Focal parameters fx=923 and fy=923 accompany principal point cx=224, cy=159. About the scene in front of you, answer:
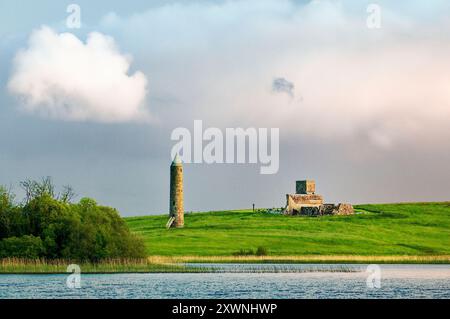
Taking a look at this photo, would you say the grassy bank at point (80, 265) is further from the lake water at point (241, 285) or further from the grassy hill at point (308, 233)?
the grassy hill at point (308, 233)

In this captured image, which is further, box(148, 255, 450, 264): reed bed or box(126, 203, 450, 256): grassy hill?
box(126, 203, 450, 256): grassy hill

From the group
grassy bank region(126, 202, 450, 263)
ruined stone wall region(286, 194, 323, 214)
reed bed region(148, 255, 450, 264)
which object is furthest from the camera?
ruined stone wall region(286, 194, 323, 214)

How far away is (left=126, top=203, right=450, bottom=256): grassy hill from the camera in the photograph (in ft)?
315

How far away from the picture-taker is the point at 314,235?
106312 millimetres

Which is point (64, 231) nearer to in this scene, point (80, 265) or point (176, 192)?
point (80, 265)

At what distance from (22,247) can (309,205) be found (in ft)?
264

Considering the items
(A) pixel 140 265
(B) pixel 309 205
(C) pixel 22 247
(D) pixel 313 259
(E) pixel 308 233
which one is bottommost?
(D) pixel 313 259

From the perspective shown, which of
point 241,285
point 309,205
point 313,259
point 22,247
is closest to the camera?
point 241,285

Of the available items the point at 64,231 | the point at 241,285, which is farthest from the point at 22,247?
the point at 241,285

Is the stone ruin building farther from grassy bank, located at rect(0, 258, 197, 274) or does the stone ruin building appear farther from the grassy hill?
grassy bank, located at rect(0, 258, 197, 274)

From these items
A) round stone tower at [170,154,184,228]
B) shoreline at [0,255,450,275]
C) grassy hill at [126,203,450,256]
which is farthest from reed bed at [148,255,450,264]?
round stone tower at [170,154,184,228]

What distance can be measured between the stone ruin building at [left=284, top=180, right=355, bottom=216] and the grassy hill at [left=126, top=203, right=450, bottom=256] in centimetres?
365
